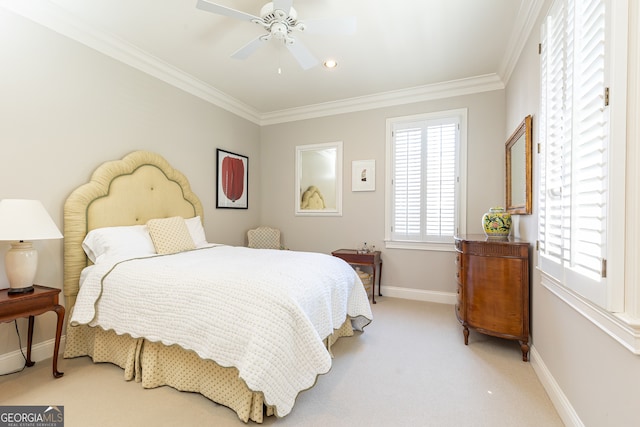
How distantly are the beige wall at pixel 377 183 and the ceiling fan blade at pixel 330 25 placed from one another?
201cm

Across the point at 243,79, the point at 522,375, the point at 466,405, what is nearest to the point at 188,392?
the point at 466,405

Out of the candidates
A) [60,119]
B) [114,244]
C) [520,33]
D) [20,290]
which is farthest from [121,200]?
[520,33]

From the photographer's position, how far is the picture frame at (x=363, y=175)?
162 inches

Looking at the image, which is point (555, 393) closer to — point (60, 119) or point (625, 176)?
point (625, 176)

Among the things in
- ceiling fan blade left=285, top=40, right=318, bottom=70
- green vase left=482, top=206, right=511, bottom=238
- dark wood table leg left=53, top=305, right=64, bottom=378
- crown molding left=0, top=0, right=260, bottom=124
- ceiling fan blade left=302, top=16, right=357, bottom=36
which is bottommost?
dark wood table leg left=53, top=305, right=64, bottom=378

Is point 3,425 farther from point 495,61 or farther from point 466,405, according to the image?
point 495,61

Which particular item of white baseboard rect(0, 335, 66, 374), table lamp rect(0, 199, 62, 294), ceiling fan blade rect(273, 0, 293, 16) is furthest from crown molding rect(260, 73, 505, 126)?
white baseboard rect(0, 335, 66, 374)

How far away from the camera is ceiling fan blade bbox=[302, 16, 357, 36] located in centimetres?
208

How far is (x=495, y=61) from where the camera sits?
3100mm

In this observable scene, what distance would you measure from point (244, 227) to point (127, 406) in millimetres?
2976

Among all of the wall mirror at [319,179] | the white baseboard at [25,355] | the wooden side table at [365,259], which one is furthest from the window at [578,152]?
the white baseboard at [25,355]

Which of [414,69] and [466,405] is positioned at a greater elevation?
[414,69]

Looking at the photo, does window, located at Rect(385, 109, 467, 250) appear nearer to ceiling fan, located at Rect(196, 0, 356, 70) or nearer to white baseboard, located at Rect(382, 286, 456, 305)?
white baseboard, located at Rect(382, 286, 456, 305)

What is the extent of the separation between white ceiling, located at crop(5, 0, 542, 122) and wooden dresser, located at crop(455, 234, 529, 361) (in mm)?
1822
